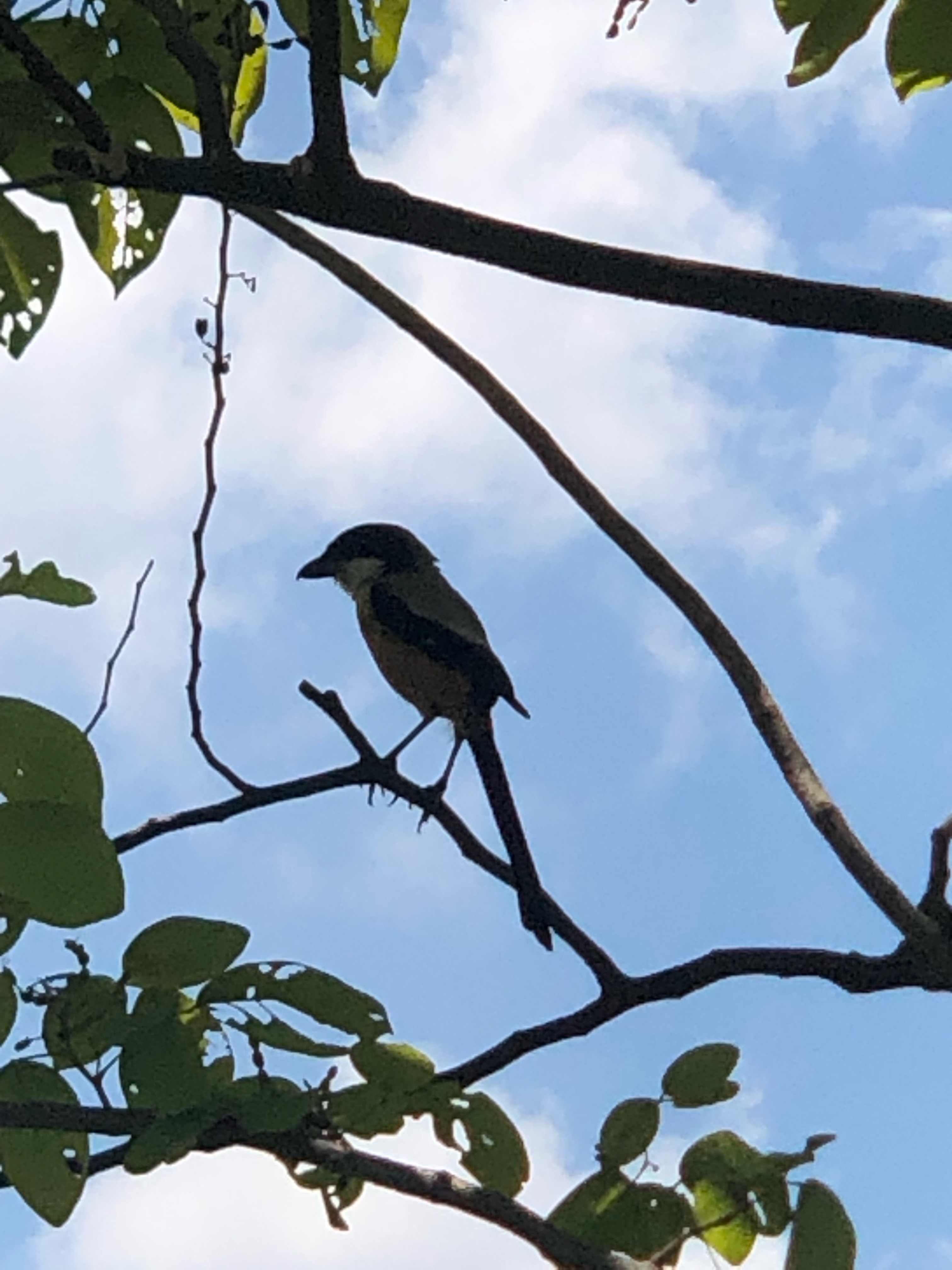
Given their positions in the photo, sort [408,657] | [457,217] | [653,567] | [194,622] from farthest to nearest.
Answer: [408,657] < [653,567] < [194,622] < [457,217]

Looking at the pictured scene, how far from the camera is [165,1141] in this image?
1604 mm

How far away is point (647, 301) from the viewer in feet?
5.79

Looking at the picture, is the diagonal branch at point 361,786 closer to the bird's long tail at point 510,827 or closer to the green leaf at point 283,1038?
the bird's long tail at point 510,827

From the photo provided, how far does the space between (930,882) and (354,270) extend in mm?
1447

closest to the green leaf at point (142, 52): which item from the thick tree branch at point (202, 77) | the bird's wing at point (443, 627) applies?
the thick tree branch at point (202, 77)

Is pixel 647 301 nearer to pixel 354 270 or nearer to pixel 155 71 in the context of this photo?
pixel 155 71

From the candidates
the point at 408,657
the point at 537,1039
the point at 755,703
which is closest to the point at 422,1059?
the point at 537,1039

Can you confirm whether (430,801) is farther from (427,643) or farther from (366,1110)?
(427,643)

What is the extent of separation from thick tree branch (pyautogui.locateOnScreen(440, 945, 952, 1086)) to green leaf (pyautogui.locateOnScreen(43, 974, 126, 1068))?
0.73m

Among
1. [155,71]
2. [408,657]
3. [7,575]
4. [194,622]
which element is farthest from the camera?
[408,657]

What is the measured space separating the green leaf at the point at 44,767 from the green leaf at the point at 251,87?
1.21m

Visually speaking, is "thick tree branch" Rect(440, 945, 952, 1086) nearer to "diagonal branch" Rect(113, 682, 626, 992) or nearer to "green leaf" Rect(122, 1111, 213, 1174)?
"diagonal branch" Rect(113, 682, 626, 992)

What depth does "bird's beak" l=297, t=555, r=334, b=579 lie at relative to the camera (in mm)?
6398

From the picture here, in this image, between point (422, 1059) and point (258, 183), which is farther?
point (258, 183)
